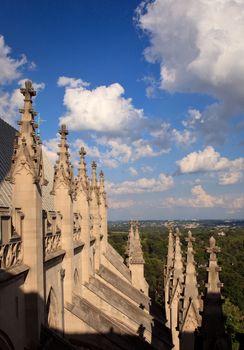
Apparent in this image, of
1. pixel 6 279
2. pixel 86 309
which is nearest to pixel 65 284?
pixel 86 309

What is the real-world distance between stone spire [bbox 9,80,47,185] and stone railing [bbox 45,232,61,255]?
271cm

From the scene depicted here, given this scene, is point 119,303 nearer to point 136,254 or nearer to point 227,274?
point 136,254

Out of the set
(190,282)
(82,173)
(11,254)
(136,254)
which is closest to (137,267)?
(136,254)

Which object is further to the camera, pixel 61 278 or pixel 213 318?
pixel 61 278

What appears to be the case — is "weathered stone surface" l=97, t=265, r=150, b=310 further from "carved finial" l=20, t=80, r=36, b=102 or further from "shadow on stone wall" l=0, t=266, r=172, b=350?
"carved finial" l=20, t=80, r=36, b=102

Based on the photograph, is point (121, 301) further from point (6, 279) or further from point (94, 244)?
point (6, 279)

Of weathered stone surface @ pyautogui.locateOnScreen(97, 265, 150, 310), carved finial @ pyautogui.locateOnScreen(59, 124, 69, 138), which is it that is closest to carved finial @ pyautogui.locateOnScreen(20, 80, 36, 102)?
carved finial @ pyautogui.locateOnScreen(59, 124, 69, 138)

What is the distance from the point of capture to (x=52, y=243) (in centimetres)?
1353

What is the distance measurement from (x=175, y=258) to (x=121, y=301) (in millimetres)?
4116

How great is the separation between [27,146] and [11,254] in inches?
109

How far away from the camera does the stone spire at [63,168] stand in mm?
15055

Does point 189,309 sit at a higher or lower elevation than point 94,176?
lower

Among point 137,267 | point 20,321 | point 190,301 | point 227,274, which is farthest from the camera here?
point 227,274

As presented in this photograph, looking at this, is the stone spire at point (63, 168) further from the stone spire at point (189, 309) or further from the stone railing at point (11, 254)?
the stone railing at point (11, 254)
